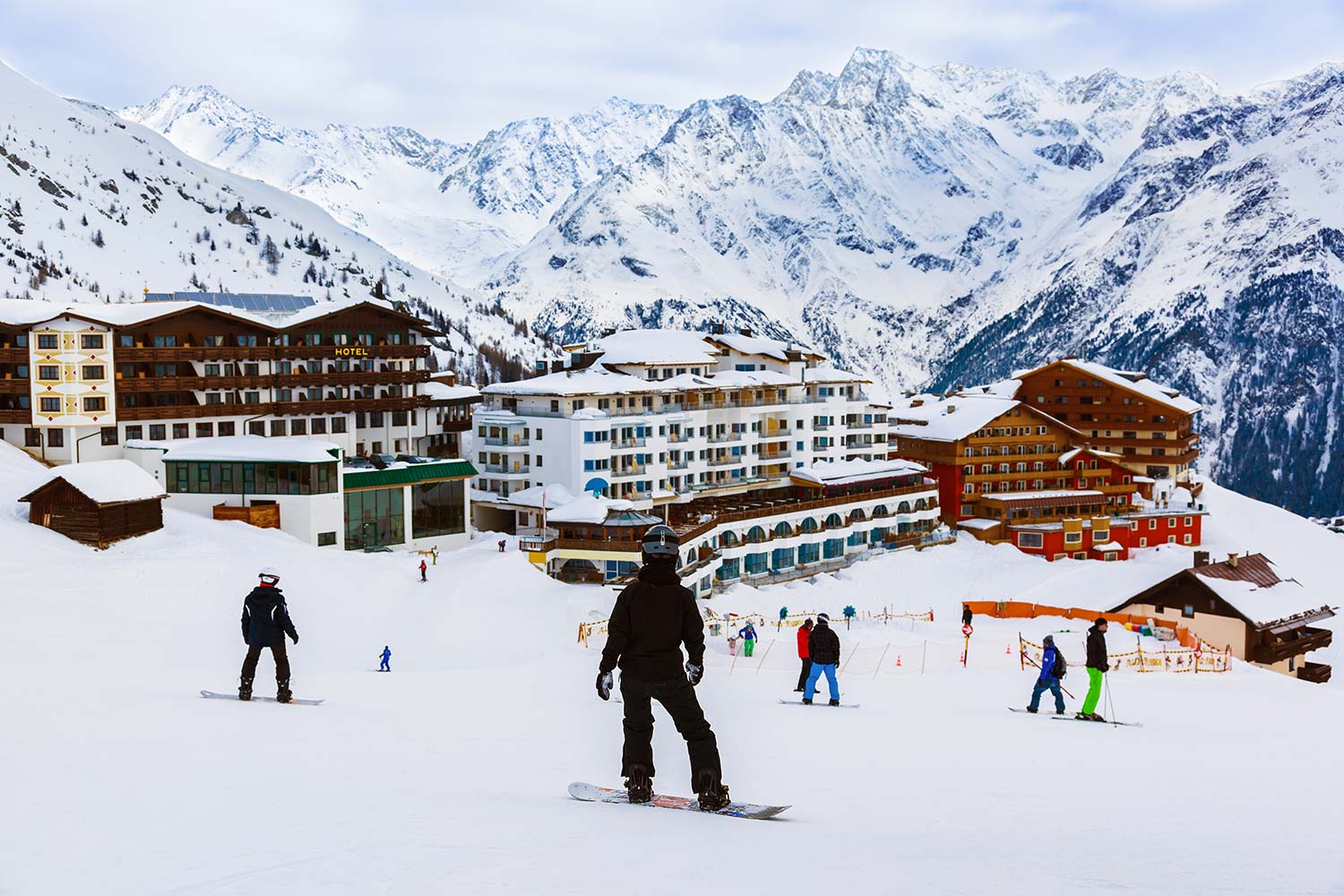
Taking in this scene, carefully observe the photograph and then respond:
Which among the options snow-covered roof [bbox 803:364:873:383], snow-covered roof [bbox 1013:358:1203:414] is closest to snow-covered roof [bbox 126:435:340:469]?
snow-covered roof [bbox 803:364:873:383]

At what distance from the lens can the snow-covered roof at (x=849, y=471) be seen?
83.3 meters

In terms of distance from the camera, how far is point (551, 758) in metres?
15.3

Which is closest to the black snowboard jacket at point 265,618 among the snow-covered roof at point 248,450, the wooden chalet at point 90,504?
the wooden chalet at point 90,504

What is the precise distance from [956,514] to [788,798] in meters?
83.8

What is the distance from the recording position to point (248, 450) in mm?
54219

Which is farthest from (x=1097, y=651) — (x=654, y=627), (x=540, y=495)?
(x=540, y=495)

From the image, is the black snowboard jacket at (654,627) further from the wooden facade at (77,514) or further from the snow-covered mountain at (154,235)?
the snow-covered mountain at (154,235)

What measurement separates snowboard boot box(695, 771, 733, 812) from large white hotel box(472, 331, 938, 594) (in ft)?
154

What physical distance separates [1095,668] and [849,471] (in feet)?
209

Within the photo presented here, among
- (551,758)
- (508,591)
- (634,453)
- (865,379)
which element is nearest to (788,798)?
(551,758)

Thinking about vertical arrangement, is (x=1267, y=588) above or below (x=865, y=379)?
below

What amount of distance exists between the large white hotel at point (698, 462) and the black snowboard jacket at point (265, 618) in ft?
130

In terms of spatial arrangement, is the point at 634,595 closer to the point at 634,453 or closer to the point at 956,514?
the point at 634,453

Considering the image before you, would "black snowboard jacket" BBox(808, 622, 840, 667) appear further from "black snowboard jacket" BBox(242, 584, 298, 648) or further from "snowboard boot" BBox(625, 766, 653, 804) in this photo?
"snowboard boot" BBox(625, 766, 653, 804)
